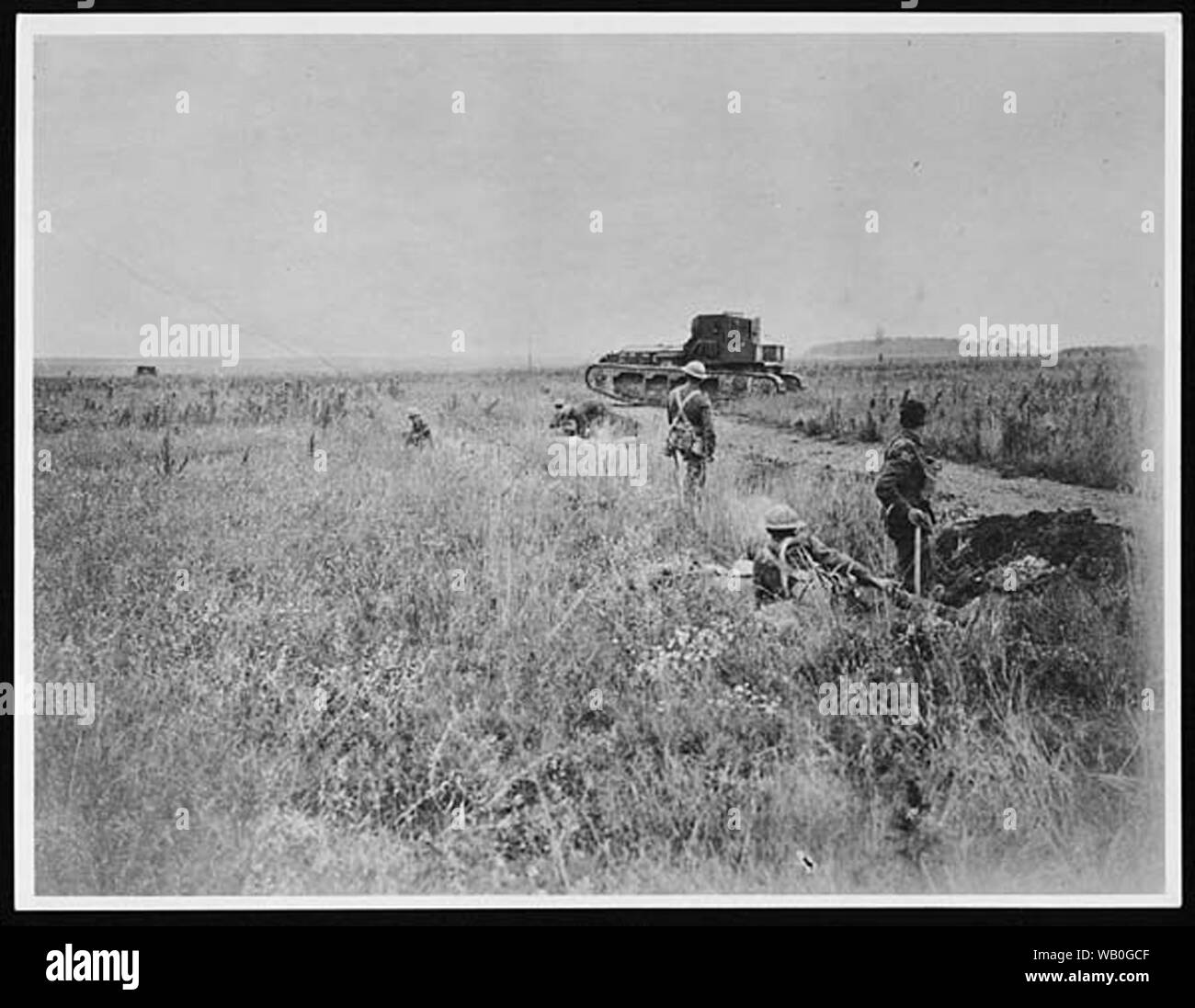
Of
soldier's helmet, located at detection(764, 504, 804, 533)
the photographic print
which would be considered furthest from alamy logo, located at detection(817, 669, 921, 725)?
soldier's helmet, located at detection(764, 504, 804, 533)

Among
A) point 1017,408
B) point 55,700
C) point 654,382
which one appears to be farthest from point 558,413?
point 55,700

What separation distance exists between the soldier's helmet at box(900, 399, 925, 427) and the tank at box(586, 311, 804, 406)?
0.26 meters

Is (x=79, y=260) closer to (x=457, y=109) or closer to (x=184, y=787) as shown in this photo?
(x=457, y=109)

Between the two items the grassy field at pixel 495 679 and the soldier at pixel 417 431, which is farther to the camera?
the soldier at pixel 417 431

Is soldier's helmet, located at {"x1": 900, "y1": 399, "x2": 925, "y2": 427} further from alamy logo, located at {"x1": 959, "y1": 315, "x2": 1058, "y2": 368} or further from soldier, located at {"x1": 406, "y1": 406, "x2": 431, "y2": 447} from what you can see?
soldier, located at {"x1": 406, "y1": 406, "x2": 431, "y2": 447}

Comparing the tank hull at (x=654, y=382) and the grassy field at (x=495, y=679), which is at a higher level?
the tank hull at (x=654, y=382)

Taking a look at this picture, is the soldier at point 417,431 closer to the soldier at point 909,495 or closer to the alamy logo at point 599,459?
the alamy logo at point 599,459

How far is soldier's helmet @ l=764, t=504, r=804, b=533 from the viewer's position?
319 centimetres

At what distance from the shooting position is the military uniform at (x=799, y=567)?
3172 millimetres

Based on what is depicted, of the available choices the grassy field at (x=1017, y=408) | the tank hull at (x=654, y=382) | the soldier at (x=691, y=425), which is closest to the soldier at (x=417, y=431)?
the tank hull at (x=654, y=382)

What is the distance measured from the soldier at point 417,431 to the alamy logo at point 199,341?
452mm
